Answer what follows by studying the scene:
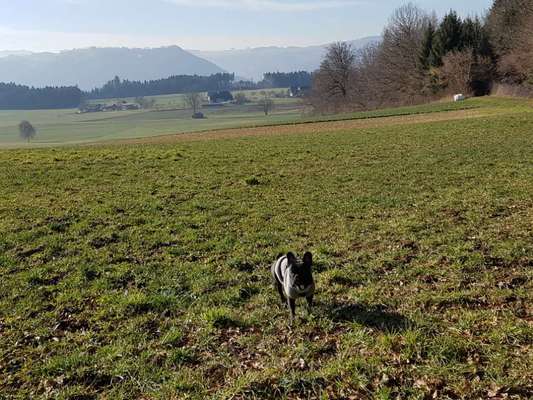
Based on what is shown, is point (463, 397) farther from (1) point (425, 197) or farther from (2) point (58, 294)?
(1) point (425, 197)

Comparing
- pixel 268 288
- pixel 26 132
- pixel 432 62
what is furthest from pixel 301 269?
pixel 26 132

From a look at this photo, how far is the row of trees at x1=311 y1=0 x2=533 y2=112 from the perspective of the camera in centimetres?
7250

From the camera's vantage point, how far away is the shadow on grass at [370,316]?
23.0 ft

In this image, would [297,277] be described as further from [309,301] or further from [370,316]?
[370,316]

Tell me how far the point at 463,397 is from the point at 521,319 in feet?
7.48

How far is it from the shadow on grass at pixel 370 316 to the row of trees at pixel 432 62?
67.4 meters

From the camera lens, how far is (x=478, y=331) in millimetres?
6656

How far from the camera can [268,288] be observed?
895cm

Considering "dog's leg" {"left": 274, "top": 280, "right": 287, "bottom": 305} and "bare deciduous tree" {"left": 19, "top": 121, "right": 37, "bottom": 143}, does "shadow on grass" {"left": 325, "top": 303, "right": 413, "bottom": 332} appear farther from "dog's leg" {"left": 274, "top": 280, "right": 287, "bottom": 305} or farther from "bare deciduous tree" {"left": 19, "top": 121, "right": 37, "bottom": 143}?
"bare deciduous tree" {"left": 19, "top": 121, "right": 37, "bottom": 143}

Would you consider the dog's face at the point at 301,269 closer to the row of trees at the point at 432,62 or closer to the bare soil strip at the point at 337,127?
the bare soil strip at the point at 337,127

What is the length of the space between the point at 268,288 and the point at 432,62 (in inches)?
3458

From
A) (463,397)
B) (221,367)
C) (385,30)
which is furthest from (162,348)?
(385,30)

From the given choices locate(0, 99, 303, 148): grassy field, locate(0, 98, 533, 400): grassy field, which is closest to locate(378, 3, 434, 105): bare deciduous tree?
locate(0, 99, 303, 148): grassy field

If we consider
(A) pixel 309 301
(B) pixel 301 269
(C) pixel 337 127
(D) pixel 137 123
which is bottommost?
(A) pixel 309 301
